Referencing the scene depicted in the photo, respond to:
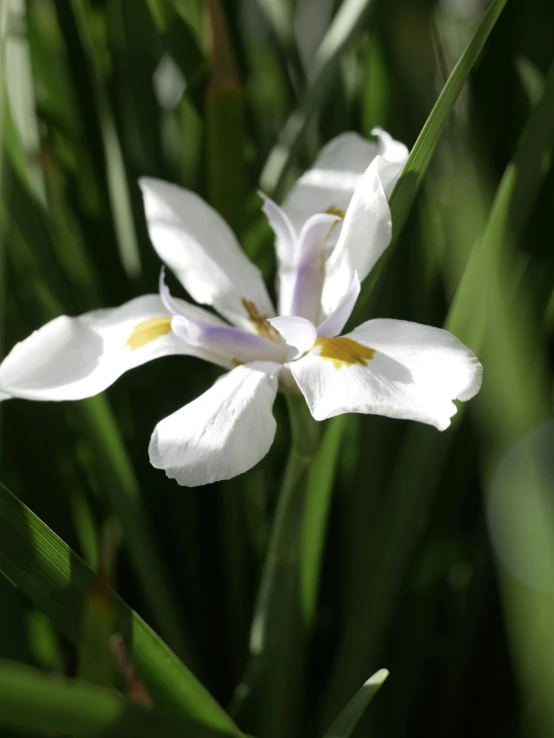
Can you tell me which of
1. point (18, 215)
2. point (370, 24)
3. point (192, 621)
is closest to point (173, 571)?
point (192, 621)

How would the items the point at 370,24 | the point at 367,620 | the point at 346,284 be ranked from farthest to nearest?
1. the point at 370,24
2. the point at 367,620
3. the point at 346,284

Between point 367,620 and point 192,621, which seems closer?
point 367,620

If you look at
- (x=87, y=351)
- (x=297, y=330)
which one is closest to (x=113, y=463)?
(x=87, y=351)

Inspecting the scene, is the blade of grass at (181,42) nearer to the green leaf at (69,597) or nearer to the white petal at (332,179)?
the white petal at (332,179)

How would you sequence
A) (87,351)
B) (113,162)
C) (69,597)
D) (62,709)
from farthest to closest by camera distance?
1. (113,162)
2. (87,351)
3. (69,597)
4. (62,709)

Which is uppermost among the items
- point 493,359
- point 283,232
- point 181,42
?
point 181,42

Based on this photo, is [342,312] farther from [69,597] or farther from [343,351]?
[69,597]

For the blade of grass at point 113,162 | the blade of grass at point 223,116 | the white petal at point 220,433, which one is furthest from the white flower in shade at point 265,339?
the blade of grass at point 113,162

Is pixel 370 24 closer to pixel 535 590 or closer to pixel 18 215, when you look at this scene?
pixel 18 215
